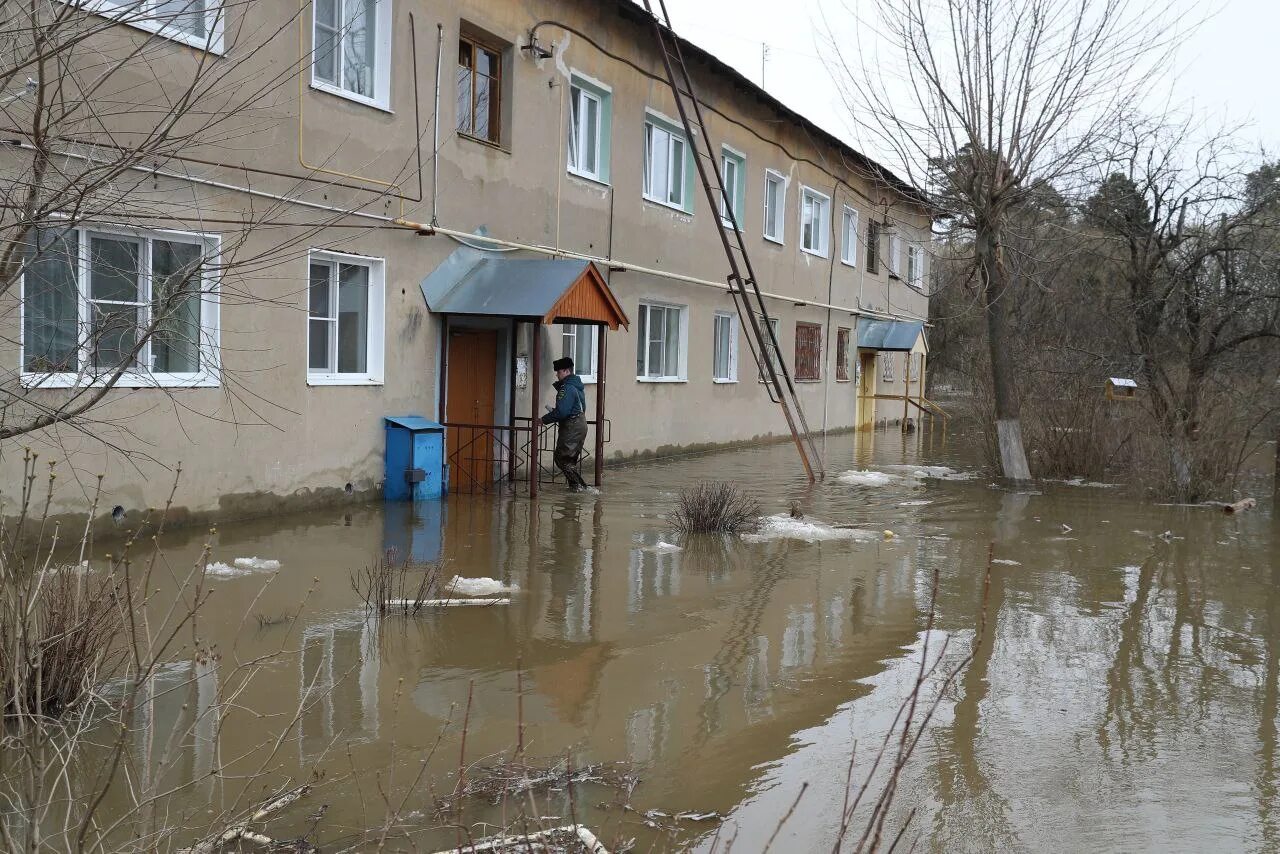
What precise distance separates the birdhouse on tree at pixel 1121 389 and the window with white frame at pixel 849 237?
1207 centimetres

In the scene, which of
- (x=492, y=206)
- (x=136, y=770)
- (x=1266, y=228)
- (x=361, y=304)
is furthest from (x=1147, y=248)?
(x=136, y=770)

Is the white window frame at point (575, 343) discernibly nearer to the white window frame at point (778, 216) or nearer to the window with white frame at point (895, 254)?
the white window frame at point (778, 216)

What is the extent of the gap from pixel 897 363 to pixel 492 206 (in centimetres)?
2180

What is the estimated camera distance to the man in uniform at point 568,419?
14383 millimetres

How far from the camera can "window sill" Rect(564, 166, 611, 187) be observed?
53.4ft

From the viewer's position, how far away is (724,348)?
72.9ft

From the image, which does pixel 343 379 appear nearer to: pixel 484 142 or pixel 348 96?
pixel 348 96

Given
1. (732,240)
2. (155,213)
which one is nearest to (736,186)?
(732,240)

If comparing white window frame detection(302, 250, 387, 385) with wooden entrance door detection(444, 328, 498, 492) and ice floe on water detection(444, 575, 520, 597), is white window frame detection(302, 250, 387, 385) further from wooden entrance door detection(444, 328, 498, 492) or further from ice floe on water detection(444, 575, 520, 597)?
ice floe on water detection(444, 575, 520, 597)

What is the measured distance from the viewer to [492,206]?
14430 mm

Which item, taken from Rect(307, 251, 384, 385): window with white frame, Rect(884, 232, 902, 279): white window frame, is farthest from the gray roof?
Rect(884, 232, 902, 279): white window frame

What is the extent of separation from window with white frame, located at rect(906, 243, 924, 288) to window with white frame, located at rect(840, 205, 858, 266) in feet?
14.4

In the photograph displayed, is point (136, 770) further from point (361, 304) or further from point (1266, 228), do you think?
point (1266, 228)

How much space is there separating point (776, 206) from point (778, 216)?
23 centimetres
